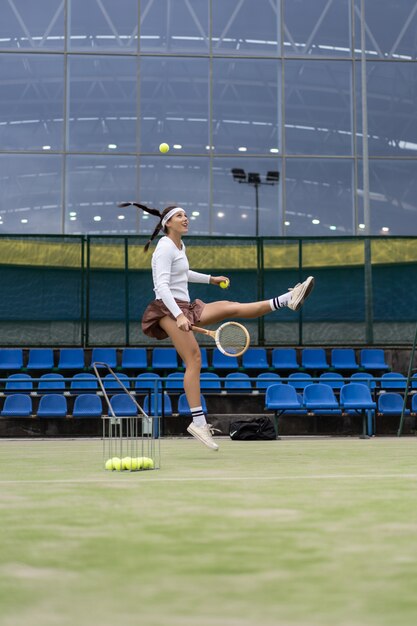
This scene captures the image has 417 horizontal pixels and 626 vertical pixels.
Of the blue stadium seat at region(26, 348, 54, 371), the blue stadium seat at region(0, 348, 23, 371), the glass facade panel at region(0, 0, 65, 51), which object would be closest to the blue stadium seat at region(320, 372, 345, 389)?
the blue stadium seat at region(26, 348, 54, 371)

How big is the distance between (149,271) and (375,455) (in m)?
9.96

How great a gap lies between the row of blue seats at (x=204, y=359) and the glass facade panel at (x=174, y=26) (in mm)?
10947

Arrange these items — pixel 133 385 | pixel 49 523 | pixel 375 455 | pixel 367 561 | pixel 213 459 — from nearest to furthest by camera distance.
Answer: pixel 367 561, pixel 49 523, pixel 213 459, pixel 375 455, pixel 133 385

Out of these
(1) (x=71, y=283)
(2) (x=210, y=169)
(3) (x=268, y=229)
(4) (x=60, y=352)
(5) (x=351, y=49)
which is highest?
(5) (x=351, y=49)

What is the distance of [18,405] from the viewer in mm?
14094

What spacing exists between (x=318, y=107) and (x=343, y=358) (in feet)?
32.4

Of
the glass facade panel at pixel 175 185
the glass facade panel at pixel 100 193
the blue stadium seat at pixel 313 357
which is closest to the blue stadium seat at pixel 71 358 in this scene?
the blue stadium seat at pixel 313 357

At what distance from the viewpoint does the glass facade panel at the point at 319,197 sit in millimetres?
23531

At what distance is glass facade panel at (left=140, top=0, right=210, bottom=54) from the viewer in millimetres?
24000

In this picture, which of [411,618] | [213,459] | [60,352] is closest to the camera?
[411,618]

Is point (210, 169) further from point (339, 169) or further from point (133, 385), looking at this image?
point (133, 385)

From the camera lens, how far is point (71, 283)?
55.3ft

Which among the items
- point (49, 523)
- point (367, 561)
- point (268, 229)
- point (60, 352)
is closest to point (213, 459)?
point (49, 523)

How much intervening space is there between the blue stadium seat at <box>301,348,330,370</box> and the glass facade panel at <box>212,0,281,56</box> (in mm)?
10779
